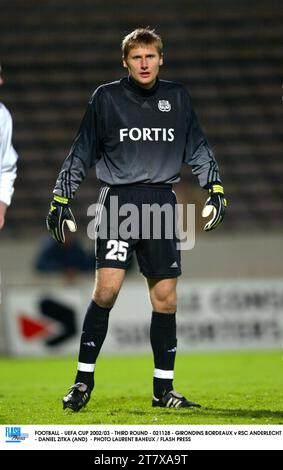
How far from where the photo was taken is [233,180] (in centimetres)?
1120

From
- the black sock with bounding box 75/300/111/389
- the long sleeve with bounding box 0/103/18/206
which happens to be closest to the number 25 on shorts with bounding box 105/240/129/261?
the black sock with bounding box 75/300/111/389

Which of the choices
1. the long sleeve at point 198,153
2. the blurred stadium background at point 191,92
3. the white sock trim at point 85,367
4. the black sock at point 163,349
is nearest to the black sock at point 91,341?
the white sock trim at point 85,367

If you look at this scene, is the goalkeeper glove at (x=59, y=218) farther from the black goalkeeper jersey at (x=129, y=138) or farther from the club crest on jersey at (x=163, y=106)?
the club crest on jersey at (x=163, y=106)

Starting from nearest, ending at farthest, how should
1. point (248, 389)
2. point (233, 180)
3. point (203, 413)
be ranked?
1. point (203, 413)
2. point (248, 389)
3. point (233, 180)

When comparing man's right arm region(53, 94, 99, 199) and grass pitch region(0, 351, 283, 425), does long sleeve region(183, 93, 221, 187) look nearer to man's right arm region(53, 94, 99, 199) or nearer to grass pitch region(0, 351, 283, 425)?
man's right arm region(53, 94, 99, 199)

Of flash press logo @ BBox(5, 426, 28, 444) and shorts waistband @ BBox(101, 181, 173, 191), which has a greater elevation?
shorts waistband @ BBox(101, 181, 173, 191)

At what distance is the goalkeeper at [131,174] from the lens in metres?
4.60

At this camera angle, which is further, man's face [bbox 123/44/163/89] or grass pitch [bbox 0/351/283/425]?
man's face [bbox 123/44/163/89]

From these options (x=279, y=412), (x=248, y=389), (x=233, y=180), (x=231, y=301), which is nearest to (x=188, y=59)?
(x=233, y=180)

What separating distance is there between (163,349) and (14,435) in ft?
3.01

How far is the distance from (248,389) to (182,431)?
1327mm

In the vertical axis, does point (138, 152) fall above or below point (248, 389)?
above

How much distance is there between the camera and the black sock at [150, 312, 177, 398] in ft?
15.6

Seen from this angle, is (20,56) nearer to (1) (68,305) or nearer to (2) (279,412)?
(1) (68,305)
